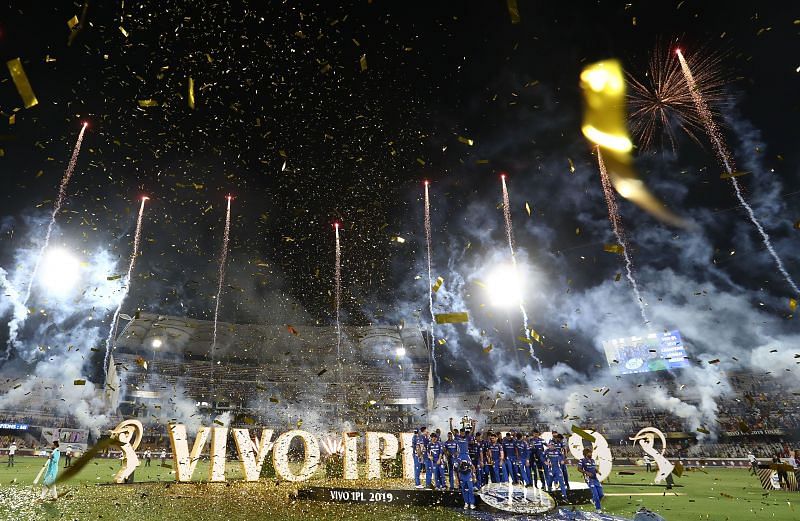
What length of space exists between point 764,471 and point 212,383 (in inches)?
2007

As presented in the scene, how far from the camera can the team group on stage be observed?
43.4 feet

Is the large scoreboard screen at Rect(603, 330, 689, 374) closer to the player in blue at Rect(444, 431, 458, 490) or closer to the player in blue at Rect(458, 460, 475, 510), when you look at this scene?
the player in blue at Rect(444, 431, 458, 490)

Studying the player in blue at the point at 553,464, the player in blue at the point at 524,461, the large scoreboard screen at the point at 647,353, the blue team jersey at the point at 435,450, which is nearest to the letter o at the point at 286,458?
the blue team jersey at the point at 435,450

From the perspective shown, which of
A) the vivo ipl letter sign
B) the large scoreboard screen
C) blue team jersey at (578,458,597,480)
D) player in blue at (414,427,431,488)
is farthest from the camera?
the large scoreboard screen

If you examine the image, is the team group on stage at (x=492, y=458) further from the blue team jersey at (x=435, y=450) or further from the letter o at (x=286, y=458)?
the letter o at (x=286, y=458)

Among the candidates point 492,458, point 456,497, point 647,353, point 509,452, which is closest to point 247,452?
point 456,497

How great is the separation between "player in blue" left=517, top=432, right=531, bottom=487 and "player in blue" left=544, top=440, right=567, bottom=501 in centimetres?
71

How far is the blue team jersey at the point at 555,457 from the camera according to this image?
13.2 metres

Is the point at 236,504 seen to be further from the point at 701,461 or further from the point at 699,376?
the point at 699,376

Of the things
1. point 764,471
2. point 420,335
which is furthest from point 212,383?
point 764,471

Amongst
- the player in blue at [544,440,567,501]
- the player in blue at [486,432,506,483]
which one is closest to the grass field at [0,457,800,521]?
the player in blue at [544,440,567,501]

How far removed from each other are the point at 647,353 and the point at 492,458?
141 feet

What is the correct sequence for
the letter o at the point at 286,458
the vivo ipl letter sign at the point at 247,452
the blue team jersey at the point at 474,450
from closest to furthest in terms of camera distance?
the blue team jersey at the point at 474,450 < the vivo ipl letter sign at the point at 247,452 < the letter o at the point at 286,458

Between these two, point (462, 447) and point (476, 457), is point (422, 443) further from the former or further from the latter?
point (462, 447)
